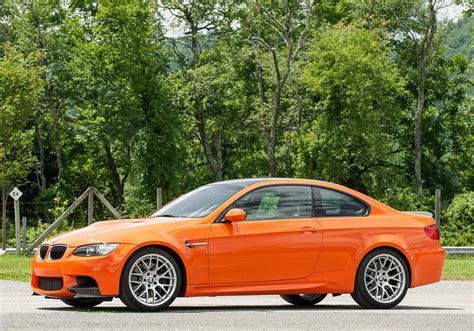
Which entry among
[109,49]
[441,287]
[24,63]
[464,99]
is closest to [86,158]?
[109,49]

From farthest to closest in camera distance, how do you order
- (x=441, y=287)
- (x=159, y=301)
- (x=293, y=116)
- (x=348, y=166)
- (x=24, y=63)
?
(x=293, y=116)
(x=348, y=166)
(x=24, y=63)
(x=441, y=287)
(x=159, y=301)

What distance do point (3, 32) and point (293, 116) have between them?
18190 millimetres

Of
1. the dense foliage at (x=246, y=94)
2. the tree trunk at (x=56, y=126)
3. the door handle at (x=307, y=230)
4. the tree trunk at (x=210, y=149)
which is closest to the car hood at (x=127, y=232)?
the door handle at (x=307, y=230)

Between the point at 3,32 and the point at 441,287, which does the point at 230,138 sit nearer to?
the point at 3,32

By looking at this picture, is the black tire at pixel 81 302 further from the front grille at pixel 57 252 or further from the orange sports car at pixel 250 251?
the front grille at pixel 57 252

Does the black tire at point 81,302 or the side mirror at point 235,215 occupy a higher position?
the side mirror at point 235,215

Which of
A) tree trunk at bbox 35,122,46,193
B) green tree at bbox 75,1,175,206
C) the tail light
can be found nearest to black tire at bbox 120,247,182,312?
the tail light

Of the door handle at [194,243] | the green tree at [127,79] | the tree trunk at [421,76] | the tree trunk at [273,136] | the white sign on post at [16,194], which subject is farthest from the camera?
the green tree at [127,79]

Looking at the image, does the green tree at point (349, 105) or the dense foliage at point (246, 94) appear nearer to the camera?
the green tree at point (349, 105)

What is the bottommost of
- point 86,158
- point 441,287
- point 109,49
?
point 441,287

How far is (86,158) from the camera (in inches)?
2655

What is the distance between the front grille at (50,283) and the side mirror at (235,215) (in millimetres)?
1971

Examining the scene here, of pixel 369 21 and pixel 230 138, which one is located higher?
pixel 369 21

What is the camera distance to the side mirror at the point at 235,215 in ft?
41.2
